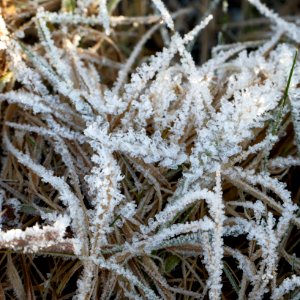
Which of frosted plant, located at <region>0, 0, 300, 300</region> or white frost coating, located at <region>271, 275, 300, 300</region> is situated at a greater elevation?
frosted plant, located at <region>0, 0, 300, 300</region>

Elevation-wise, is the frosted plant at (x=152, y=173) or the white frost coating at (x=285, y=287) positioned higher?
the frosted plant at (x=152, y=173)

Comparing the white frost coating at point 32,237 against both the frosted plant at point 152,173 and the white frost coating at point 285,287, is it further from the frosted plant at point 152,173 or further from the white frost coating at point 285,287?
the white frost coating at point 285,287

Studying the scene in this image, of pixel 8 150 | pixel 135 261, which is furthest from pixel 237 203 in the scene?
pixel 8 150

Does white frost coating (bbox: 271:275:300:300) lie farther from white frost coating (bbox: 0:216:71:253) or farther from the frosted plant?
white frost coating (bbox: 0:216:71:253)

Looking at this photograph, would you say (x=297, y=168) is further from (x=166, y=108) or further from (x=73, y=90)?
(x=73, y=90)

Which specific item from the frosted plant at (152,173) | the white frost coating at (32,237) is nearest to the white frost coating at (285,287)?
the frosted plant at (152,173)

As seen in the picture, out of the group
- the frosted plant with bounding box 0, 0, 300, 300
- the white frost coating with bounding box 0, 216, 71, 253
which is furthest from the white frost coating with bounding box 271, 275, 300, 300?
the white frost coating with bounding box 0, 216, 71, 253

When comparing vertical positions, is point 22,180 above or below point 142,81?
below

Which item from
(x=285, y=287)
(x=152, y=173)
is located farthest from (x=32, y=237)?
(x=285, y=287)
